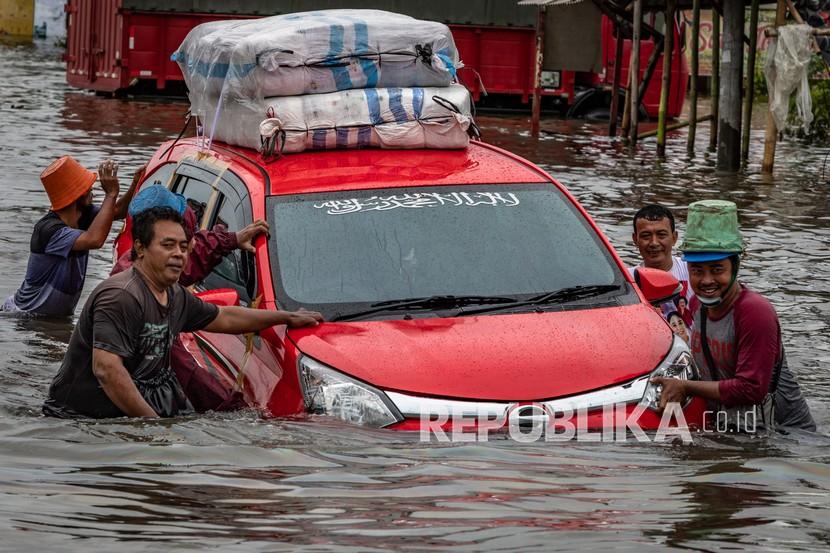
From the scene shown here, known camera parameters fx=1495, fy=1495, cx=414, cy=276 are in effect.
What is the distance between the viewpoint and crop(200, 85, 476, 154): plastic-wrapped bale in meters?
7.45

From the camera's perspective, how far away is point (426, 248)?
6.74m

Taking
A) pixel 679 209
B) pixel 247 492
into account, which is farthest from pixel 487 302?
pixel 679 209

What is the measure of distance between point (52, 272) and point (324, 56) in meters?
2.76

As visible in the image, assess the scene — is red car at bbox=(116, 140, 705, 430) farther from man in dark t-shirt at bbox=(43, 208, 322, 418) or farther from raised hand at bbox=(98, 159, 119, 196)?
raised hand at bbox=(98, 159, 119, 196)

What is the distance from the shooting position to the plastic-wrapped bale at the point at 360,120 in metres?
7.45

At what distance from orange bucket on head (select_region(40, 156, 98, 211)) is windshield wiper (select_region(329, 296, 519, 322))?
3300 millimetres

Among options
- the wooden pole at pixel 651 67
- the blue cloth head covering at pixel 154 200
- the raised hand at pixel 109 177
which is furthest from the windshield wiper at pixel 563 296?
the wooden pole at pixel 651 67

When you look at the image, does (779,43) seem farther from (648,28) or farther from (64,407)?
(64,407)

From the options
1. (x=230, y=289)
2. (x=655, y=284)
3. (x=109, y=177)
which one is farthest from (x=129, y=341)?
(x=109, y=177)

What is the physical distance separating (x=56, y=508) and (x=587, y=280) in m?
2.72

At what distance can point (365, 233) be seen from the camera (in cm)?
679

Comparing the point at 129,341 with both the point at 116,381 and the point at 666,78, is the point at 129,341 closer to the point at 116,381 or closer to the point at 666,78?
the point at 116,381

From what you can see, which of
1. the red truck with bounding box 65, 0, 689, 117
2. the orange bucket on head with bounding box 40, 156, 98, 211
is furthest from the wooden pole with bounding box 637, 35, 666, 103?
the orange bucket on head with bounding box 40, 156, 98, 211

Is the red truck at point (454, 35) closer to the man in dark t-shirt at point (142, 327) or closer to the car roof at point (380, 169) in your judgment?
the car roof at point (380, 169)
